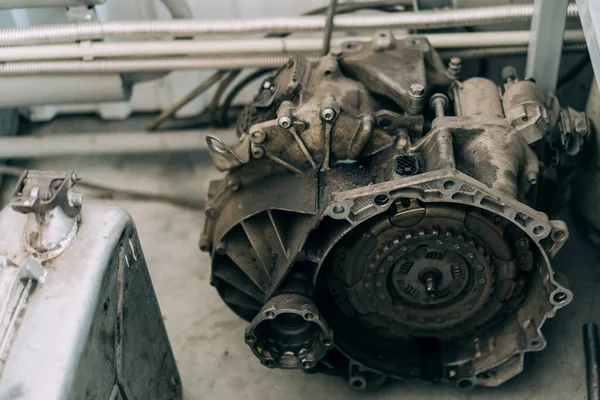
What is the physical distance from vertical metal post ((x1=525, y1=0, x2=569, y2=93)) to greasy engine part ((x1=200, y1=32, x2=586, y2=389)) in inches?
3.1

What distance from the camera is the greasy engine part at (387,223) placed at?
169cm

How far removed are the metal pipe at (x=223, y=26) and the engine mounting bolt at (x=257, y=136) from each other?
1.63ft

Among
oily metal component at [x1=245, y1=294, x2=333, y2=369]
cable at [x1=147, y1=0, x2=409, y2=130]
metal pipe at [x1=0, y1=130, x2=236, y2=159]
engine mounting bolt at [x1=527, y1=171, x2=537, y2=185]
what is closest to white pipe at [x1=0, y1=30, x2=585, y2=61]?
cable at [x1=147, y1=0, x2=409, y2=130]

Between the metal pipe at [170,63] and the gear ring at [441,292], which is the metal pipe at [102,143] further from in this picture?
the gear ring at [441,292]

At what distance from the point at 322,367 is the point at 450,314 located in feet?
1.14

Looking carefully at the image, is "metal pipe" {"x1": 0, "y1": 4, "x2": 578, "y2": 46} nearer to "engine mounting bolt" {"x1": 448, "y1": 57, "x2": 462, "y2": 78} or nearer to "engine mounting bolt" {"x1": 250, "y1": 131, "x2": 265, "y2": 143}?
"engine mounting bolt" {"x1": 448, "y1": 57, "x2": 462, "y2": 78}

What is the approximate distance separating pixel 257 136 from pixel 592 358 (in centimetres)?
103

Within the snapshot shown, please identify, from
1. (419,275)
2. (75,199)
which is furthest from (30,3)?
(419,275)

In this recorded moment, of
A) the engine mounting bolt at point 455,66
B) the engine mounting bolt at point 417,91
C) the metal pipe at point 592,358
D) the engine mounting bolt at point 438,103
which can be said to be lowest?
the metal pipe at point 592,358

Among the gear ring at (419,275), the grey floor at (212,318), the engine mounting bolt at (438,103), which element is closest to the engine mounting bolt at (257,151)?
the gear ring at (419,275)

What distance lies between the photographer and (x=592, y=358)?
6.51 feet

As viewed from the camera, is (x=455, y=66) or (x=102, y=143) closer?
(x=455, y=66)

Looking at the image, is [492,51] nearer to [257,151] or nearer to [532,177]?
[532,177]

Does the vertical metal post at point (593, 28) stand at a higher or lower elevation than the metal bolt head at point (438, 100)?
higher
